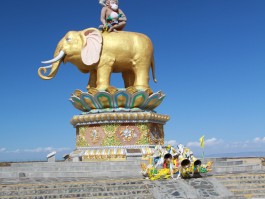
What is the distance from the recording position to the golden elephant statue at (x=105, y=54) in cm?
1617

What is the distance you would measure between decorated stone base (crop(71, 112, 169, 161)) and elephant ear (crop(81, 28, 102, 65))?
2.28m

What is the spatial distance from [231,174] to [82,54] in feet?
26.2

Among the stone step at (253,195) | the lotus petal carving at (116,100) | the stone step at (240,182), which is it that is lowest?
the stone step at (253,195)

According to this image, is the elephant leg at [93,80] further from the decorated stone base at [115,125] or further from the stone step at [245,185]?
the stone step at [245,185]

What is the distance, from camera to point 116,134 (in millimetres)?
15375

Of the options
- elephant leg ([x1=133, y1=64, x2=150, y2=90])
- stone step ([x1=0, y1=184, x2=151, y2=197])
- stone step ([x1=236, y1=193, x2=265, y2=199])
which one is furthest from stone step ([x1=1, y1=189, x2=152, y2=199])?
elephant leg ([x1=133, y1=64, x2=150, y2=90])

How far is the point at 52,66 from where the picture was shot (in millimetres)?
16750

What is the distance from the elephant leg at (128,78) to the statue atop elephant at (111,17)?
6.43ft

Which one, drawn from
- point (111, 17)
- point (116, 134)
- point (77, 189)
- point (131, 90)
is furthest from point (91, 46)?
point (77, 189)

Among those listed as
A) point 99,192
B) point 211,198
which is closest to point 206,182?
point 211,198

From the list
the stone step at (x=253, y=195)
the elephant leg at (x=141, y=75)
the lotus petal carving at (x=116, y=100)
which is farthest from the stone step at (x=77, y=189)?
the elephant leg at (x=141, y=75)

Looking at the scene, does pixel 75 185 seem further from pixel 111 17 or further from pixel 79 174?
pixel 111 17

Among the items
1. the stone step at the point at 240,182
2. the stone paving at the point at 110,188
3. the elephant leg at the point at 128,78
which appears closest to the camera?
the stone paving at the point at 110,188

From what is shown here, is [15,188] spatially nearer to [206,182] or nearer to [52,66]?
[206,182]
